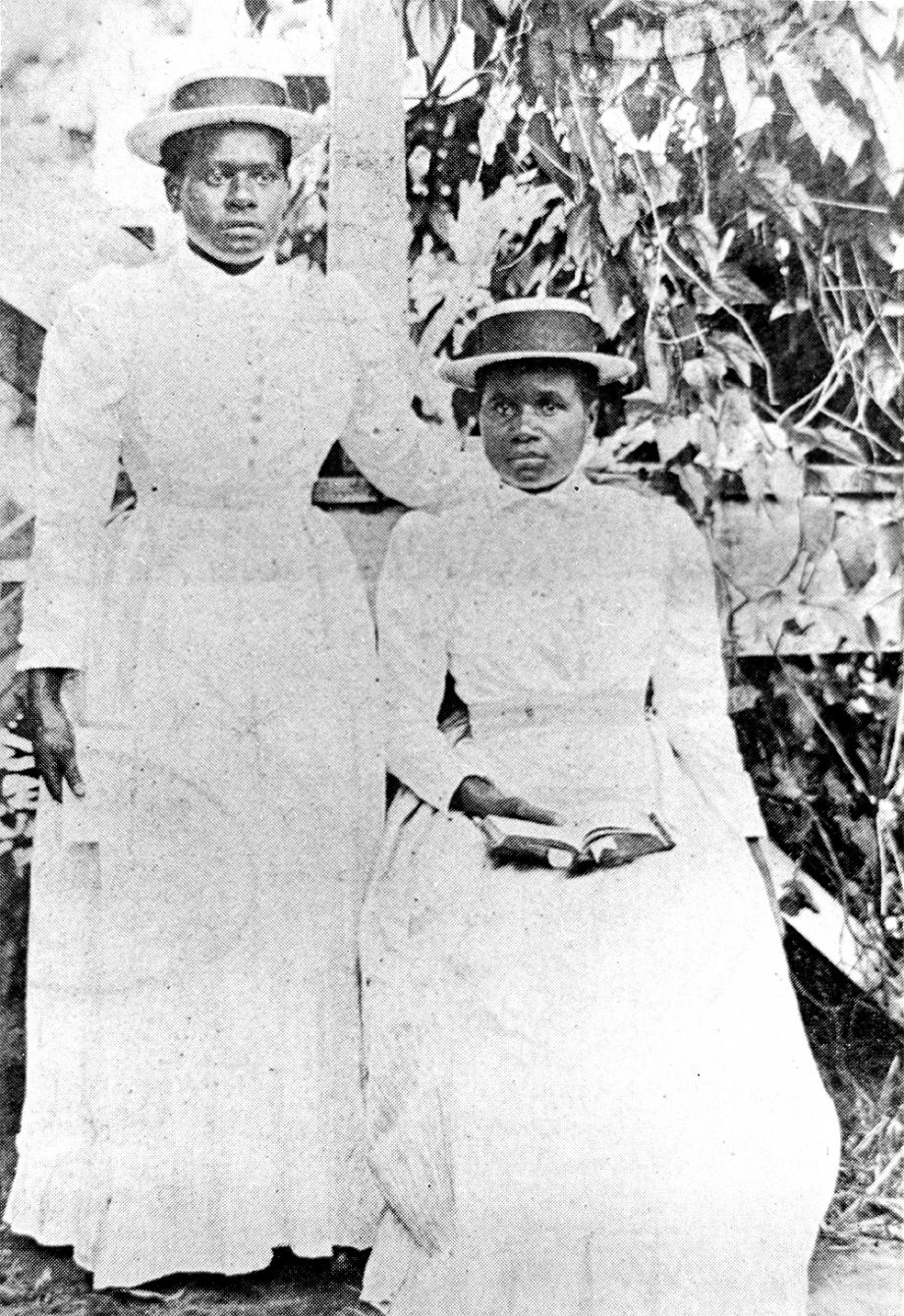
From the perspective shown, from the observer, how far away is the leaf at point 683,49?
282 cm

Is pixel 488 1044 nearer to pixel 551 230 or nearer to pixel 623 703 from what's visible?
pixel 623 703

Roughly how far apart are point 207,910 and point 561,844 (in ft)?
2.30

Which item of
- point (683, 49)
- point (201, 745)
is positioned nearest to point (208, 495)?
point (201, 745)

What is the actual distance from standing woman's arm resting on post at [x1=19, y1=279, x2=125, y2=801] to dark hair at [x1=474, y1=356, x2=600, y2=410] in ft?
2.32

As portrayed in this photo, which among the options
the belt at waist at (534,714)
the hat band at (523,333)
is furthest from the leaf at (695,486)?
the belt at waist at (534,714)

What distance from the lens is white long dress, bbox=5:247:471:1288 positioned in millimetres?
2609

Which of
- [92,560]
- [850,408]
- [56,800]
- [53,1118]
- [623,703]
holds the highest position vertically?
[850,408]

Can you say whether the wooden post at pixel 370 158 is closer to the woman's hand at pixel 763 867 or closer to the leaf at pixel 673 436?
the leaf at pixel 673 436

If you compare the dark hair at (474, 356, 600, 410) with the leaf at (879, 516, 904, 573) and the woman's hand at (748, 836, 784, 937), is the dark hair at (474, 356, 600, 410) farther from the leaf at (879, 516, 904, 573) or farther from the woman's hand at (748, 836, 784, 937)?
the woman's hand at (748, 836, 784, 937)

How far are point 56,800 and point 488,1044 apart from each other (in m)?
0.96

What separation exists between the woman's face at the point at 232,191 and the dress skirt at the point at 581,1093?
117 centimetres

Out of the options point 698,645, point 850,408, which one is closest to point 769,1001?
point 698,645

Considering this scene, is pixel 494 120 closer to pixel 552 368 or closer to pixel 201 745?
pixel 552 368

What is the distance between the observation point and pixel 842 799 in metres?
2.92
